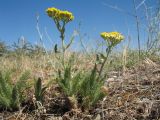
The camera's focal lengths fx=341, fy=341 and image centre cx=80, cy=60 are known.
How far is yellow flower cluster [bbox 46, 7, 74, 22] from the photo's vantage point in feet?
9.82

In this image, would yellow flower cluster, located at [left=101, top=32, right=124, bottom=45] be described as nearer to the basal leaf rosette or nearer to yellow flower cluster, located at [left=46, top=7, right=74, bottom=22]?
the basal leaf rosette

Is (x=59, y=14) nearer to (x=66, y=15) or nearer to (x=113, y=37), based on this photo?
(x=66, y=15)

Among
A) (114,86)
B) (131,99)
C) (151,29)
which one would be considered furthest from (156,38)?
(131,99)

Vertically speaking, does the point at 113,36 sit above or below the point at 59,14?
below

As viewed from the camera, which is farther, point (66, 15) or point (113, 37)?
point (66, 15)

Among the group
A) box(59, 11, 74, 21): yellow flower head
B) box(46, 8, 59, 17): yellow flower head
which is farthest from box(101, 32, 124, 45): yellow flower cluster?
box(46, 8, 59, 17): yellow flower head

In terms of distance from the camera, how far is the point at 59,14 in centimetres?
300

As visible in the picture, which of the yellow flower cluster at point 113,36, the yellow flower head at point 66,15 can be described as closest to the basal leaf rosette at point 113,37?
the yellow flower cluster at point 113,36

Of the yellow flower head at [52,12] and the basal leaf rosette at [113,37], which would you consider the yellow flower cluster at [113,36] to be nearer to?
the basal leaf rosette at [113,37]

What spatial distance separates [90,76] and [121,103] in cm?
36

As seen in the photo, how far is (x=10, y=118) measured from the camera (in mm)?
3045

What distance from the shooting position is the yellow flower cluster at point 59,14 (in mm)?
2994

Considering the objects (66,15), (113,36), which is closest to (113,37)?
(113,36)

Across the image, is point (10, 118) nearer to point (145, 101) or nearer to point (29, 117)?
point (29, 117)
